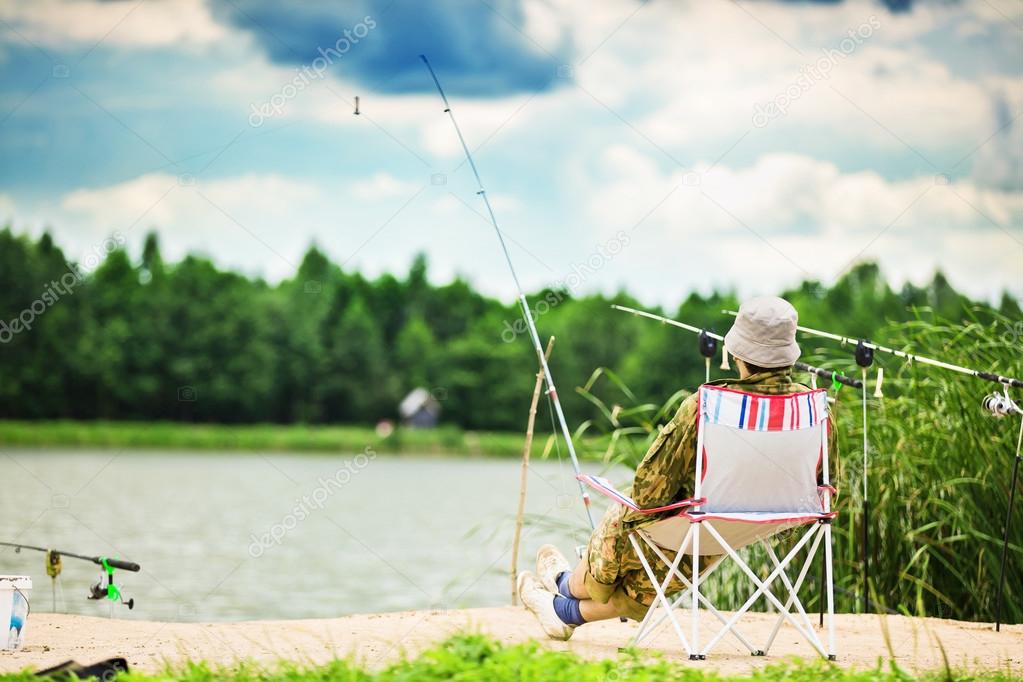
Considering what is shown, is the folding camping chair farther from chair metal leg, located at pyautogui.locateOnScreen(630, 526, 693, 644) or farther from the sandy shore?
the sandy shore

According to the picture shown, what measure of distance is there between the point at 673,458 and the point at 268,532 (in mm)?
13667

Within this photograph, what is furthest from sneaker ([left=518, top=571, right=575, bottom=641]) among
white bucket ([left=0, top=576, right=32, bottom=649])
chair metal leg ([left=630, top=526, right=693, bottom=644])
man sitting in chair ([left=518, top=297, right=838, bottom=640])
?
white bucket ([left=0, top=576, right=32, bottom=649])

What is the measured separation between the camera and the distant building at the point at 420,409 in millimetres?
51625

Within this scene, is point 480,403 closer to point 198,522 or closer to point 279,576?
point 198,522

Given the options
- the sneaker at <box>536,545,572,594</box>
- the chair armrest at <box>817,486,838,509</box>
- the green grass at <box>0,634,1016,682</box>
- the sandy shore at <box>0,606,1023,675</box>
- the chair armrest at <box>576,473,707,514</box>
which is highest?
the chair armrest at <box>817,486,838,509</box>

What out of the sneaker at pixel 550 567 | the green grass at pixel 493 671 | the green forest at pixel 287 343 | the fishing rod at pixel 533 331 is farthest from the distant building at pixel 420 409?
the green grass at pixel 493 671

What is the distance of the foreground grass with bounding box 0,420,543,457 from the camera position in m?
36.7

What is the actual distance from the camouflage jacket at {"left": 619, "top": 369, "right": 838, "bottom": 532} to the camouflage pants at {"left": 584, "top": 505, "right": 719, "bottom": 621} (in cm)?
13

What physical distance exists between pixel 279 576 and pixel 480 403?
3876 centimetres

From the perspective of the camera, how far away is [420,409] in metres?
52.0

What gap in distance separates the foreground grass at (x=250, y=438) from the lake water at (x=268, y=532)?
13.7 feet

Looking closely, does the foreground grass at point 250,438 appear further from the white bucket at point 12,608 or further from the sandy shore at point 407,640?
the white bucket at point 12,608

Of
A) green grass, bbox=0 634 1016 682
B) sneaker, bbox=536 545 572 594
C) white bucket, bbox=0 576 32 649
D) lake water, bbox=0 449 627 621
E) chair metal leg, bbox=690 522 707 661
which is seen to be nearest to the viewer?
green grass, bbox=0 634 1016 682

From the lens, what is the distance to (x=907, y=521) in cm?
480
